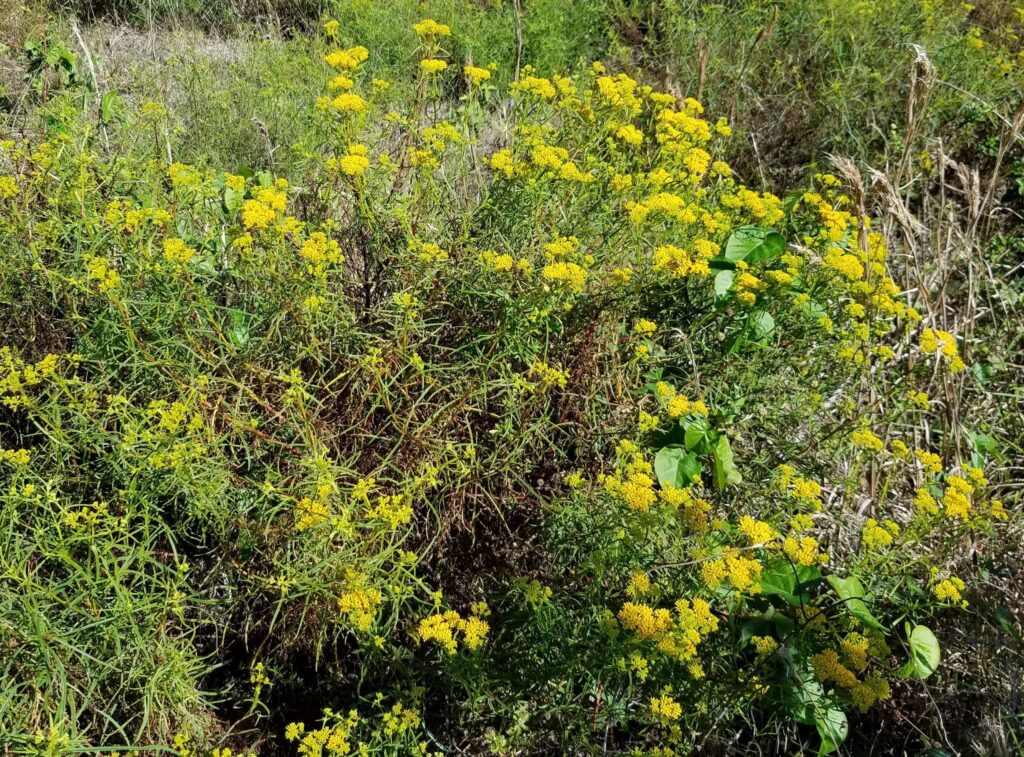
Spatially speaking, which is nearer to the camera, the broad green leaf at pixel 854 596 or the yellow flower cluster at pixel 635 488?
the yellow flower cluster at pixel 635 488

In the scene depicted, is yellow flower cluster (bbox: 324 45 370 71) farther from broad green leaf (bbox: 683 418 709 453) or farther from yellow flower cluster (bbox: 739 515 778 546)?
yellow flower cluster (bbox: 739 515 778 546)

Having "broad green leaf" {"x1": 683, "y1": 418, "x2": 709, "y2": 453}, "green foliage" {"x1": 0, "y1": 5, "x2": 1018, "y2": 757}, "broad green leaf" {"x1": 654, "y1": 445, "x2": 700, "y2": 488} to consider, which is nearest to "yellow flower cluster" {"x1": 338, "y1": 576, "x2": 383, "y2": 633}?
"green foliage" {"x1": 0, "y1": 5, "x2": 1018, "y2": 757}

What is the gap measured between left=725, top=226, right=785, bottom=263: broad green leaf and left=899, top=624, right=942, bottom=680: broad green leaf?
1.15m

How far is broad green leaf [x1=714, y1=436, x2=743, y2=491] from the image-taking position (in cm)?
217

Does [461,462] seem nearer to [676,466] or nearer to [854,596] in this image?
[676,466]

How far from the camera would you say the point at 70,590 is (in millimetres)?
1993

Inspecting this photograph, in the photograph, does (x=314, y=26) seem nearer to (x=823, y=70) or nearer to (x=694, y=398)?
(x=823, y=70)

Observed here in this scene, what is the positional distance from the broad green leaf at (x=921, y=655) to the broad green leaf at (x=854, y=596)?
0.18m

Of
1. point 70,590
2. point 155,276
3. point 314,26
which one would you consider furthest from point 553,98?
point 314,26

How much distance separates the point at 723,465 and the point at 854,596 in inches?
18.7

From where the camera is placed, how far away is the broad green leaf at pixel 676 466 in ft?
6.92

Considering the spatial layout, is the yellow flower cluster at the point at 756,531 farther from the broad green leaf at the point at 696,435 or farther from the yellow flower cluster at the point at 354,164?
the yellow flower cluster at the point at 354,164

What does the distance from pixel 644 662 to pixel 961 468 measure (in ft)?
5.32

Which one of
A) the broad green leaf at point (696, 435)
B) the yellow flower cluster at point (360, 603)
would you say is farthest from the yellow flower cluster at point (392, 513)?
the broad green leaf at point (696, 435)
